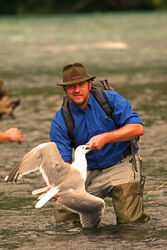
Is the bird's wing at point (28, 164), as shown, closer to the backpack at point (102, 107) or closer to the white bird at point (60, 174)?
the white bird at point (60, 174)

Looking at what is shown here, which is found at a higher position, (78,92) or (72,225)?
(78,92)

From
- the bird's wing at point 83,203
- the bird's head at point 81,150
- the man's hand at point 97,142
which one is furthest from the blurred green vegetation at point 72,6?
the bird's head at point 81,150

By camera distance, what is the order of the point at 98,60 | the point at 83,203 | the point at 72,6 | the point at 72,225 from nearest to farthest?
the point at 83,203
the point at 72,225
the point at 98,60
the point at 72,6

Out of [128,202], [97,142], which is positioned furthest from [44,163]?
[128,202]

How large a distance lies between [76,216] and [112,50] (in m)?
27.6

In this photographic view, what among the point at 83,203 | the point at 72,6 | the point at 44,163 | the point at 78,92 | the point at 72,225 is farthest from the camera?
the point at 72,6

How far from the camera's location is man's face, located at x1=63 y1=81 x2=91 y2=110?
6340 mm

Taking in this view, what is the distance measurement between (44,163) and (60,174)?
0.19 metres

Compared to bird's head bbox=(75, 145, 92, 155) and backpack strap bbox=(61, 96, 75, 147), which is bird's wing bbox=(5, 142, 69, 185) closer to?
bird's head bbox=(75, 145, 92, 155)

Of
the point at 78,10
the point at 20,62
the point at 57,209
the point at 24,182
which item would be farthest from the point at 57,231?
the point at 78,10

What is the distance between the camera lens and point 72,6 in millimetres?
87438

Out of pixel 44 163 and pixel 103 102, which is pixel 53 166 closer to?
Answer: pixel 44 163

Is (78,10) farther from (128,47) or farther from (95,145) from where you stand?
(95,145)

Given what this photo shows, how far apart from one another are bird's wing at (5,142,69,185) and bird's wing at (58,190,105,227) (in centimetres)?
22
